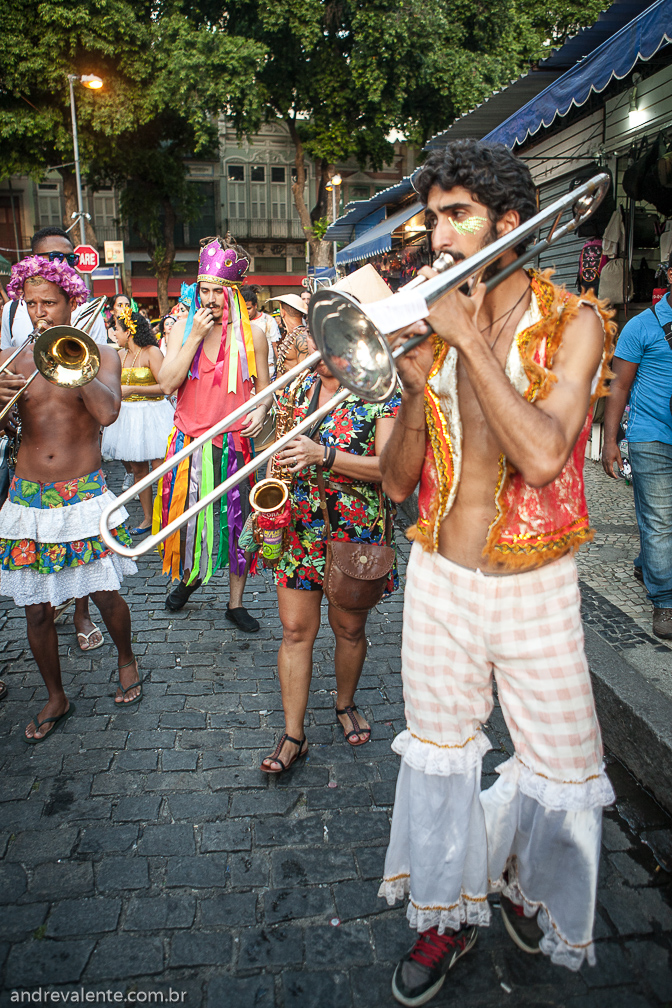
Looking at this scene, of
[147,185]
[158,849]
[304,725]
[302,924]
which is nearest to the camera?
[302,924]

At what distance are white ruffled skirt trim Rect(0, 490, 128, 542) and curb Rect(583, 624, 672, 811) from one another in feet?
8.17

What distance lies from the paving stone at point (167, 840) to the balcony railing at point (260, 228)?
40.5 meters

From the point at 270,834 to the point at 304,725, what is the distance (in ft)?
2.54

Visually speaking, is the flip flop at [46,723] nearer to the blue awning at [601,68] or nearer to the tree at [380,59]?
the blue awning at [601,68]

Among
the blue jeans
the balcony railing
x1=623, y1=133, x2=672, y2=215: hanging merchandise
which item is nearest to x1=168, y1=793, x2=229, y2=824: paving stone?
the blue jeans

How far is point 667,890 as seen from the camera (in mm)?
2436

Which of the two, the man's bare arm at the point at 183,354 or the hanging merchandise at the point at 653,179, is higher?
the hanging merchandise at the point at 653,179

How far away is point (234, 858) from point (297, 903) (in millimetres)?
324

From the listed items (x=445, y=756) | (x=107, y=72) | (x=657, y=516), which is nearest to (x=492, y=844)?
(x=445, y=756)

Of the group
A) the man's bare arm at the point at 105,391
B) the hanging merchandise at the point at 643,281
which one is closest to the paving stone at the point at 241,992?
the man's bare arm at the point at 105,391

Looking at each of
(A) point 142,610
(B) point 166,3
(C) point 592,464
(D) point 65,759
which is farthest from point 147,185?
(D) point 65,759

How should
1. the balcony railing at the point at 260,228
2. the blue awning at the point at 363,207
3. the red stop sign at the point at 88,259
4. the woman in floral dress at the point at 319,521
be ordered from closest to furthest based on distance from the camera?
the woman in floral dress at the point at 319,521 < the blue awning at the point at 363,207 < the red stop sign at the point at 88,259 < the balcony railing at the point at 260,228

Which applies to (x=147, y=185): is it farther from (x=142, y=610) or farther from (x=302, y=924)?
(x=302, y=924)

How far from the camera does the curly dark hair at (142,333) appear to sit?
7105 millimetres
